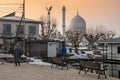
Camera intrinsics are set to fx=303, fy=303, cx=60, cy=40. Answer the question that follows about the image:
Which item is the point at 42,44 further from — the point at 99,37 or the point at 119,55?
the point at 99,37

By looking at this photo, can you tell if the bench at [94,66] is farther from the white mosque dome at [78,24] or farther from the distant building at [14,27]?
the white mosque dome at [78,24]

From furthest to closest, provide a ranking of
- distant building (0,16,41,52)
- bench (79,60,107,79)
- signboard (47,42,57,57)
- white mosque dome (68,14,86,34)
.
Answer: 1. white mosque dome (68,14,86,34)
2. distant building (0,16,41,52)
3. signboard (47,42,57,57)
4. bench (79,60,107,79)

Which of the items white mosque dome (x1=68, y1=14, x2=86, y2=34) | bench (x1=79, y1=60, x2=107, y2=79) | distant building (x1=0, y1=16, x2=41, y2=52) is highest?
white mosque dome (x1=68, y1=14, x2=86, y2=34)

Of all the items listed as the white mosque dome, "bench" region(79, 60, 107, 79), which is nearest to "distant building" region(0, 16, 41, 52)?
"bench" region(79, 60, 107, 79)

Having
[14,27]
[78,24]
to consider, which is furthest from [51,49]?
[78,24]

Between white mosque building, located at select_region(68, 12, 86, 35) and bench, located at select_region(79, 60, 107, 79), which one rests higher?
white mosque building, located at select_region(68, 12, 86, 35)

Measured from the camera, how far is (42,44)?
46.3m

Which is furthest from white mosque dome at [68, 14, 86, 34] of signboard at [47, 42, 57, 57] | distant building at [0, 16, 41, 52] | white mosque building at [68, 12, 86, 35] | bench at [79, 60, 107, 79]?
bench at [79, 60, 107, 79]

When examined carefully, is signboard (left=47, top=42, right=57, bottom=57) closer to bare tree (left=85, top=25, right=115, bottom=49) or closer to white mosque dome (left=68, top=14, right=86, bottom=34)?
bare tree (left=85, top=25, right=115, bottom=49)

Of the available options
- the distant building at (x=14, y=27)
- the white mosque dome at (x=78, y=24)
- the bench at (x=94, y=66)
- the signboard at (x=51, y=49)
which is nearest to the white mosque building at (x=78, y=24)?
the white mosque dome at (x=78, y=24)

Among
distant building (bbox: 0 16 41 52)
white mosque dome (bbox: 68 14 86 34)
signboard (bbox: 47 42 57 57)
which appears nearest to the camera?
signboard (bbox: 47 42 57 57)

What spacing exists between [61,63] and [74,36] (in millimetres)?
59926

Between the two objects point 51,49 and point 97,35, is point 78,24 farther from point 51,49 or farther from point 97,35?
point 51,49

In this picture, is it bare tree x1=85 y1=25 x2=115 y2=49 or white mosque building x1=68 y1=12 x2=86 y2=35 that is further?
white mosque building x1=68 y1=12 x2=86 y2=35
